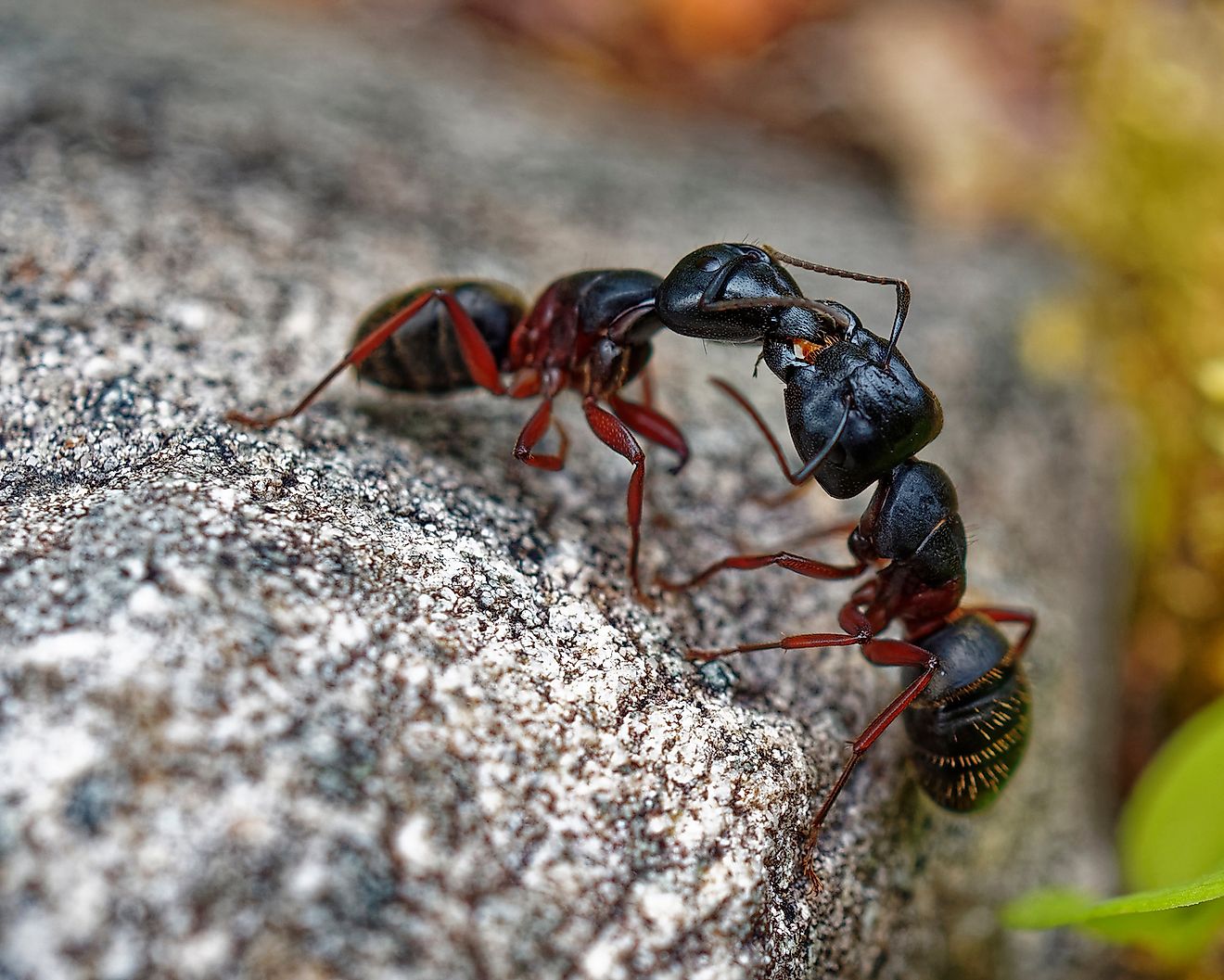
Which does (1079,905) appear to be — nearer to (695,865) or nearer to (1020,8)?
(695,865)

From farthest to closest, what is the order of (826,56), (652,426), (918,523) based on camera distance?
1. (826,56)
2. (652,426)
3. (918,523)

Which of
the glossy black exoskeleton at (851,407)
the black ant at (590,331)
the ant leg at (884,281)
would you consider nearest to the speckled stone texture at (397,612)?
the black ant at (590,331)

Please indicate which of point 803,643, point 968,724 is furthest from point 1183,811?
point 803,643

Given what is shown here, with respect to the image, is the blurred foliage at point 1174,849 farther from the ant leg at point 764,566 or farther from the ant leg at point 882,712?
the ant leg at point 764,566

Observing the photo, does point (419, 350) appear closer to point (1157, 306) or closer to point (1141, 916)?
point (1141, 916)

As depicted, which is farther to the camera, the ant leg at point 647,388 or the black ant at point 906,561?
the ant leg at point 647,388

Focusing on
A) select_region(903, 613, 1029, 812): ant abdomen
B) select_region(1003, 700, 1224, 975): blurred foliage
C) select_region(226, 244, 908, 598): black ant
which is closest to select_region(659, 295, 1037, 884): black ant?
select_region(903, 613, 1029, 812): ant abdomen

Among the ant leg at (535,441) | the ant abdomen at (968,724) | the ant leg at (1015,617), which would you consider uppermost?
the ant leg at (535,441)

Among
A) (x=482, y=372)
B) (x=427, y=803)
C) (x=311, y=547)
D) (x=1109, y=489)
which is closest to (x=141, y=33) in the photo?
(x=482, y=372)
